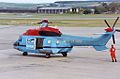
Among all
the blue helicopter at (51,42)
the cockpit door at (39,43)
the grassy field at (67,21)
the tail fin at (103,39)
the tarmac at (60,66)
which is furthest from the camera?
the grassy field at (67,21)

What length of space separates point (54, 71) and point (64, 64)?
283cm

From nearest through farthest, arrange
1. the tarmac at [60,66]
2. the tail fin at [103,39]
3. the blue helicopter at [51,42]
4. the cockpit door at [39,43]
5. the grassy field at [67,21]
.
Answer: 1. the tarmac at [60,66]
2. the tail fin at [103,39]
3. the blue helicopter at [51,42]
4. the cockpit door at [39,43]
5. the grassy field at [67,21]

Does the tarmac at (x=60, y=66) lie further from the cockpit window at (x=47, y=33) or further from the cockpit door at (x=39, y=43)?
the cockpit window at (x=47, y=33)

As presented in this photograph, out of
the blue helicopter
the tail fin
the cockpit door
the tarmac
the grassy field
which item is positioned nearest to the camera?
the tarmac

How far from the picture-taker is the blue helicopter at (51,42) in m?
25.4

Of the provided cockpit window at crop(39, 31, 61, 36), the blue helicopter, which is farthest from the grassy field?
cockpit window at crop(39, 31, 61, 36)

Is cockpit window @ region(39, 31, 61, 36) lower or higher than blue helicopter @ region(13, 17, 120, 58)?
higher

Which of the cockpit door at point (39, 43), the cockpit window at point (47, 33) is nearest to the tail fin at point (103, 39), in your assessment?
the cockpit window at point (47, 33)

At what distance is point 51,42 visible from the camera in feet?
85.8

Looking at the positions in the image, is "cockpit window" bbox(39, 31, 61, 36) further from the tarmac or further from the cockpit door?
the tarmac

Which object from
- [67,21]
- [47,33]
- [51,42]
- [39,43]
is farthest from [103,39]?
[67,21]

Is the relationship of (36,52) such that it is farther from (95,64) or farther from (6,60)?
(95,64)

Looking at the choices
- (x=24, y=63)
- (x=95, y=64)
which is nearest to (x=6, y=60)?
(x=24, y=63)

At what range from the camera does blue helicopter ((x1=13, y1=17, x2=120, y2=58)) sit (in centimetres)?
2538
